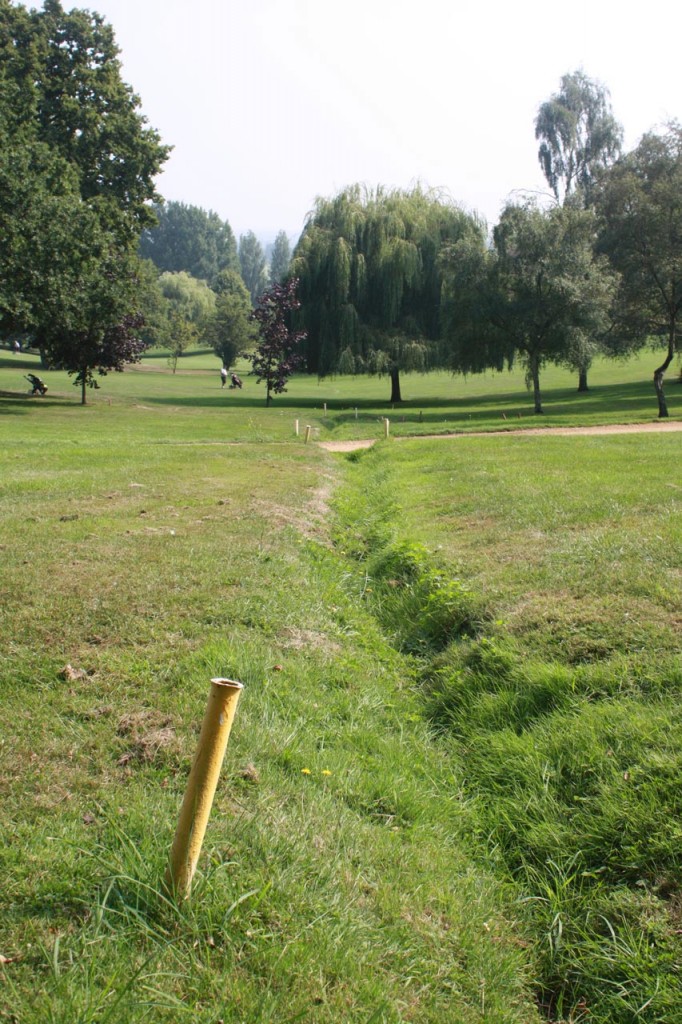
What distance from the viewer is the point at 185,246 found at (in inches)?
6777

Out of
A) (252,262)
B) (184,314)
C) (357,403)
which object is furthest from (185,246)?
(357,403)

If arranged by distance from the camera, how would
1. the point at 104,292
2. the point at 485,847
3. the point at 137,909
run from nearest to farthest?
the point at 137,909 → the point at 485,847 → the point at 104,292

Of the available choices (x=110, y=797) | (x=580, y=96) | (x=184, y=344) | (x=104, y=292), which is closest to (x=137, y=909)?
(x=110, y=797)

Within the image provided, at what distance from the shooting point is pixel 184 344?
85.6 metres

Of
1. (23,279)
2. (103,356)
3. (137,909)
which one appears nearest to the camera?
(137,909)

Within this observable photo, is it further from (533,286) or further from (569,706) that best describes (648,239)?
(569,706)

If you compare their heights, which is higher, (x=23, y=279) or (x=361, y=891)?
(x=23, y=279)

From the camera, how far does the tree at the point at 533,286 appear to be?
103 feet

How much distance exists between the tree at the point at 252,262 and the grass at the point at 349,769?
584ft

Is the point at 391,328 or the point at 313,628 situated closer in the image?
the point at 313,628

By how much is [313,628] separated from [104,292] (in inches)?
1220

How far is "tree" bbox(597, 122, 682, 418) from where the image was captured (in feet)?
99.2

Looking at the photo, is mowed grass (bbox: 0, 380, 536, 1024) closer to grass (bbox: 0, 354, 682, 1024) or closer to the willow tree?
grass (bbox: 0, 354, 682, 1024)

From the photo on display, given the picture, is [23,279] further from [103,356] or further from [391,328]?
[391,328]
